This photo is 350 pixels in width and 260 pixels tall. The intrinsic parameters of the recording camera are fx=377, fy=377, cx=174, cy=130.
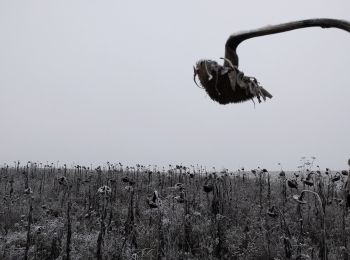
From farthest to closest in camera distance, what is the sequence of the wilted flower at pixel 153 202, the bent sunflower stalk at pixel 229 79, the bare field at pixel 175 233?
the bare field at pixel 175 233 → the wilted flower at pixel 153 202 → the bent sunflower stalk at pixel 229 79

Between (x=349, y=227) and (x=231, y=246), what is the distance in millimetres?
3226

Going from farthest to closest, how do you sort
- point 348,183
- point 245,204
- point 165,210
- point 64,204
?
1. point 64,204
2. point 245,204
3. point 165,210
4. point 348,183

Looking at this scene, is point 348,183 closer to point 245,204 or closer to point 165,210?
point 165,210

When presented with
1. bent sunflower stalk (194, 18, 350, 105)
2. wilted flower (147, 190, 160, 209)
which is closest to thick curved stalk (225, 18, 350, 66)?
bent sunflower stalk (194, 18, 350, 105)

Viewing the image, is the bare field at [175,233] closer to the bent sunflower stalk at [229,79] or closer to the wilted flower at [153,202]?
the wilted flower at [153,202]

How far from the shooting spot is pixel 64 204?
11477 mm

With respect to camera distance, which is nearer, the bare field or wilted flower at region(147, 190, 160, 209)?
wilted flower at region(147, 190, 160, 209)

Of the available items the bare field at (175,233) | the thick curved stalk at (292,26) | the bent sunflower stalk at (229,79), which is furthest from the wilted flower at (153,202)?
the thick curved stalk at (292,26)

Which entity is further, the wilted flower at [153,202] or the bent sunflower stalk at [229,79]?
the wilted flower at [153,202]

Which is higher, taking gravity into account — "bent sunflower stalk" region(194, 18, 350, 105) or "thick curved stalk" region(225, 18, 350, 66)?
"thick curved stalk" region(225, 18, 350, 66)

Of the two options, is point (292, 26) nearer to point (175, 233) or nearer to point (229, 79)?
point (229, 79)

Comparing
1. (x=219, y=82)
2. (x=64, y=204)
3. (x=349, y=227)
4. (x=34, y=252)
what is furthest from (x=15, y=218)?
(x=219, y=82)

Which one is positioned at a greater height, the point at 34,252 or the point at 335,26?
the point at 335,26

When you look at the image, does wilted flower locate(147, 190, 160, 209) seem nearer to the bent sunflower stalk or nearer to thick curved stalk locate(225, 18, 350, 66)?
the bent sunflower stalk
